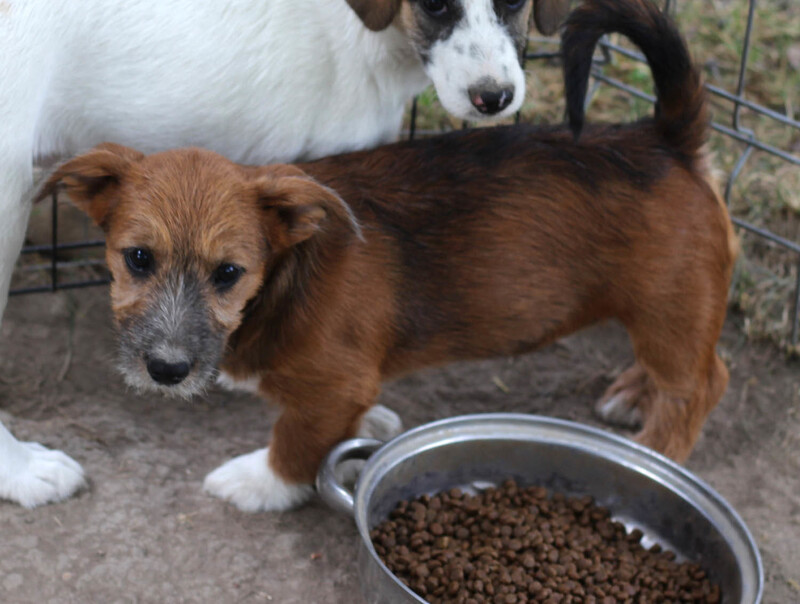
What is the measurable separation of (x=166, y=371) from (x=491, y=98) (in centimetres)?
113

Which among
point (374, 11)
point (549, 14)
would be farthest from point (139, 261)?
point (549, 14)

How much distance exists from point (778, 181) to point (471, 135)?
6.69 ft

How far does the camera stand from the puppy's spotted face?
2.88 meters

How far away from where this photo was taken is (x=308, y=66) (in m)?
3.09

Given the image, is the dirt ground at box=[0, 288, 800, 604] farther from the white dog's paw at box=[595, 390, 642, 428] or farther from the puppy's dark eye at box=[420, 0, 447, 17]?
the puppy's dark eye at box=[420, 0, 447, 17]

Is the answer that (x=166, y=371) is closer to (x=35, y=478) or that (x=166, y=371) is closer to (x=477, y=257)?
(x=35, y=478)

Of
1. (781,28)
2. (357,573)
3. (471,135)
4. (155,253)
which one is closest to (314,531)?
(357,573)

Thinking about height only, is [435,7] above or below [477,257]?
above

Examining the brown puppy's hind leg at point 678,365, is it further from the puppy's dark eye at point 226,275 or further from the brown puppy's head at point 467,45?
the puppy's dark eye at point 226,275

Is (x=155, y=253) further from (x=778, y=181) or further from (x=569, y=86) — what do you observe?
(x=778, y=181)

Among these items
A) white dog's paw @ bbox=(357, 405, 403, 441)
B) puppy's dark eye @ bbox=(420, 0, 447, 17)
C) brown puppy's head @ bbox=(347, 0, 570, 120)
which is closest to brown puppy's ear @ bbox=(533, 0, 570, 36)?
brown puppy's head @ bbox=(347, 0, 570, 120)

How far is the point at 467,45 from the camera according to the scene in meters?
2.91

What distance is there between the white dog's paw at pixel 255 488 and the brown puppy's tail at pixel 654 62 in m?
1.31

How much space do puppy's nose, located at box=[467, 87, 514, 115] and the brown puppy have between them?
6.9 inches
